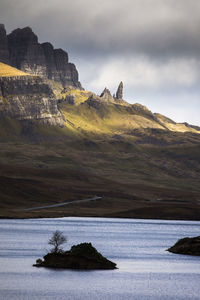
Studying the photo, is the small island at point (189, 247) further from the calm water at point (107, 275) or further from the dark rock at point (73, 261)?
the dark rock at point (73, 261)

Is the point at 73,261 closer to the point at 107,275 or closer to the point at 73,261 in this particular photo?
the point at 73,261

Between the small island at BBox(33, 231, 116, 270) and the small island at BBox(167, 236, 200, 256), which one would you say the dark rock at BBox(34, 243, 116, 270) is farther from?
the small island at BBox(167, 236, 200, 256)

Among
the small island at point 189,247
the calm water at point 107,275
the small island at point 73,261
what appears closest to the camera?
the calm water at point 107,275

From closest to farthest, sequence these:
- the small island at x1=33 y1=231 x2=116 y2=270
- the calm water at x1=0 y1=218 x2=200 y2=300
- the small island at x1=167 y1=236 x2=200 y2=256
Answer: the calm water at x1=0 y1=218 x2=200 y2=300, the small island at x1=33 y1=231 x2=116 y2=270, the small island at x1=167 y1=236 x2=200 y2=256

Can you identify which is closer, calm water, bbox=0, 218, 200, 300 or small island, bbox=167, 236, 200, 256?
calm water, bbox=0, 218, 200, 300

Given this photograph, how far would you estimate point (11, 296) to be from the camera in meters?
61.9

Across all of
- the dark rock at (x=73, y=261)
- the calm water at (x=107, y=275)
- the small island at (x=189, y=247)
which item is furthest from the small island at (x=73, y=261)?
the small island at (x=189, y=247)

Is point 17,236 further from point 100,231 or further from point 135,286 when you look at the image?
point 135,286

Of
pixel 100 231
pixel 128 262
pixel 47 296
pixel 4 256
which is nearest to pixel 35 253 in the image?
pixel 4 256

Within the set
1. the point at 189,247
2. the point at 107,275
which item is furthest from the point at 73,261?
the point at 189,247

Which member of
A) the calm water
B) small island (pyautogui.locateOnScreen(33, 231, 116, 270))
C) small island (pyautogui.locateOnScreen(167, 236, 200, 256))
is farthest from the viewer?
small island (pyautogui.locateOnScreen(167, 236, 200, 256))

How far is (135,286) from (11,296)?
1598 centimetres

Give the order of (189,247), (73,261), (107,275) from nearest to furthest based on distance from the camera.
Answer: (107,275), (73,261), (189,247)

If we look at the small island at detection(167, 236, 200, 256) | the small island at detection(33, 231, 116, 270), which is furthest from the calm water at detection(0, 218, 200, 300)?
the small island at detection(167, 236, 200, 256)
